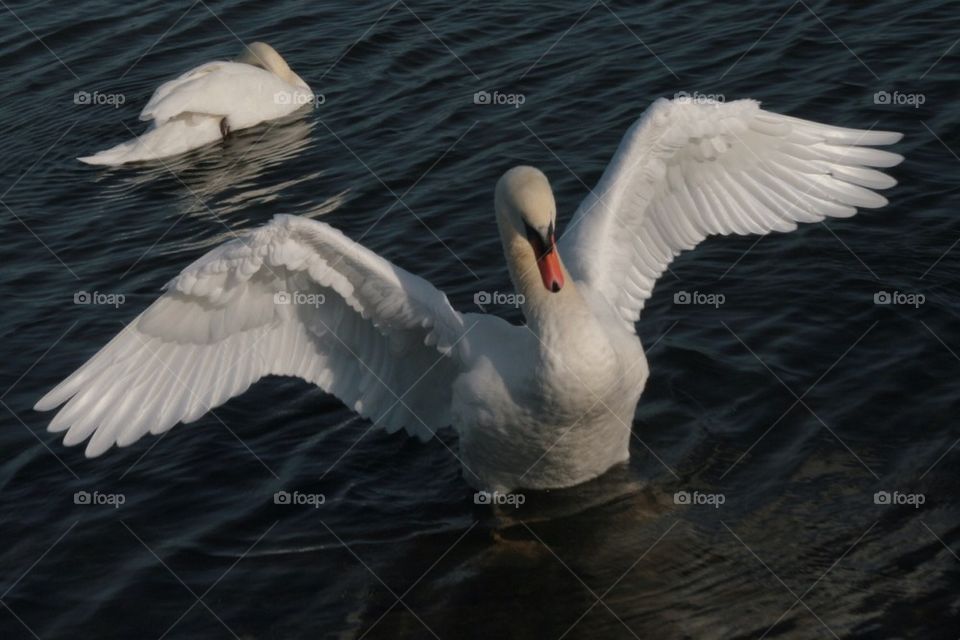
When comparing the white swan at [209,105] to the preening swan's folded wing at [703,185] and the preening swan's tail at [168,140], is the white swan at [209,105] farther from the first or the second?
the preening swan's folded wing at [703,185]

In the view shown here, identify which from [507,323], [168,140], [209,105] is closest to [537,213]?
[507,323]

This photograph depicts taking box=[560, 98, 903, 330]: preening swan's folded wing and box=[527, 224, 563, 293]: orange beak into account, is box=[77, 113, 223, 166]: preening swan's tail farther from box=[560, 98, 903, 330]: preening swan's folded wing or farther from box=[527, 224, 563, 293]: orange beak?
box=[527, 224, 563, 293]: orange beak

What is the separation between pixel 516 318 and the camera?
9.87 metres

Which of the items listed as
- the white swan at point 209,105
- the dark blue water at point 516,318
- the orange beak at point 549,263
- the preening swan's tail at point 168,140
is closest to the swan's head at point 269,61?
the white swan at point 209,105

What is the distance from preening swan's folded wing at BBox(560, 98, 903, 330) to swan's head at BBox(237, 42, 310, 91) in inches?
253

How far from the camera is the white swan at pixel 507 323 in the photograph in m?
7.22

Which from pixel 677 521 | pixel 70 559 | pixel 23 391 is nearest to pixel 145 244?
pixel 23 391

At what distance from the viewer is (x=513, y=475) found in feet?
26.0

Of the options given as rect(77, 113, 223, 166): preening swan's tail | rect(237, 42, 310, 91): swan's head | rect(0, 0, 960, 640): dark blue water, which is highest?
rect(237, 42, 310, 91): swan's head

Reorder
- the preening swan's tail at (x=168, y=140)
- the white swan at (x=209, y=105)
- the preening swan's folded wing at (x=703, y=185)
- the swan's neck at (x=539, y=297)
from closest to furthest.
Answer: the swan's neck at (x=539, y=297) → the preening swan's folded wing at (x=703, y=185) → the preening swan's tail at (x=168, y=140) → the white swan at (x=209, y=105)

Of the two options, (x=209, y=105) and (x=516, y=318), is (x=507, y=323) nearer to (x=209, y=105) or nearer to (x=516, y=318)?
(x=516, y=318)

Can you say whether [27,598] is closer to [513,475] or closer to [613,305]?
[513,475]

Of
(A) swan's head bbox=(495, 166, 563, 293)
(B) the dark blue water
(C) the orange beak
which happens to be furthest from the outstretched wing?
(C) the orange beak

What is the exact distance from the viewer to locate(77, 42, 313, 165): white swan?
13256mm
